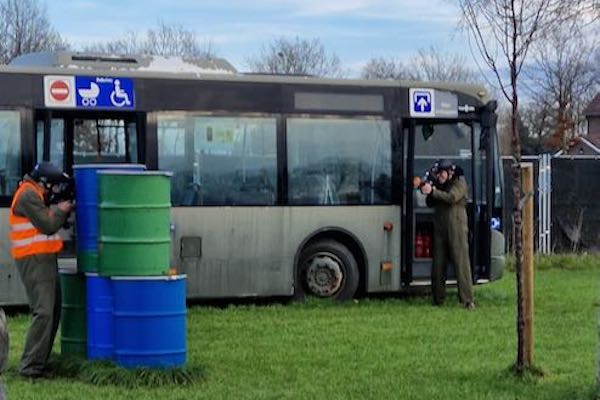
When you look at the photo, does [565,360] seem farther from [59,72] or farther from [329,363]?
[59,72]

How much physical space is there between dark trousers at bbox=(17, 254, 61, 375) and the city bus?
421cm

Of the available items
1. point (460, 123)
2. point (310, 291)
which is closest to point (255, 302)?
point (310, 291)

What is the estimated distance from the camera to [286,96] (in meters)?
14.4

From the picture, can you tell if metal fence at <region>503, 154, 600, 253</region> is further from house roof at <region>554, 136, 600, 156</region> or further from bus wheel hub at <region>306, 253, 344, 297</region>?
house roof at <region>554, 136, 600, 156</region>

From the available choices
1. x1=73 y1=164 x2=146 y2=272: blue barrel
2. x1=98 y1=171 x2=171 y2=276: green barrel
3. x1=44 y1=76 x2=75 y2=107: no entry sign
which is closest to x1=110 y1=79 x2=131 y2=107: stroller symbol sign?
x1=44 y1=76 x2=75 y2=107: no entry sign

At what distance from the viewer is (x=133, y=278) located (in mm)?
8812

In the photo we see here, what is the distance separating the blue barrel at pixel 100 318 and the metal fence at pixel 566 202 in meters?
16.3

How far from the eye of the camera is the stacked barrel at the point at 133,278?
8.77 meters

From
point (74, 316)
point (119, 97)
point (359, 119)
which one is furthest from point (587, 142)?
point (74, 316)

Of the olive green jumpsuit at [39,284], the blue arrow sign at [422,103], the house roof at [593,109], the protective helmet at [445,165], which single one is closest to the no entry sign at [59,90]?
the olive green jumpsuit at [39,284]

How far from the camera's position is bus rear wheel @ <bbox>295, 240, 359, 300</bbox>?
14508 millimetres

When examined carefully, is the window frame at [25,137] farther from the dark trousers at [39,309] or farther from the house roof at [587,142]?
the house roof at [587,142]

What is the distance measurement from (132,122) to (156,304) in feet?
17.5

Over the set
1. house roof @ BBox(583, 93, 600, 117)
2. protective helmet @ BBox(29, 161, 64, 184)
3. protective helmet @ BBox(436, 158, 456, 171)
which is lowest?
protective helmet @ BBox(29, 161, 64, 184)
